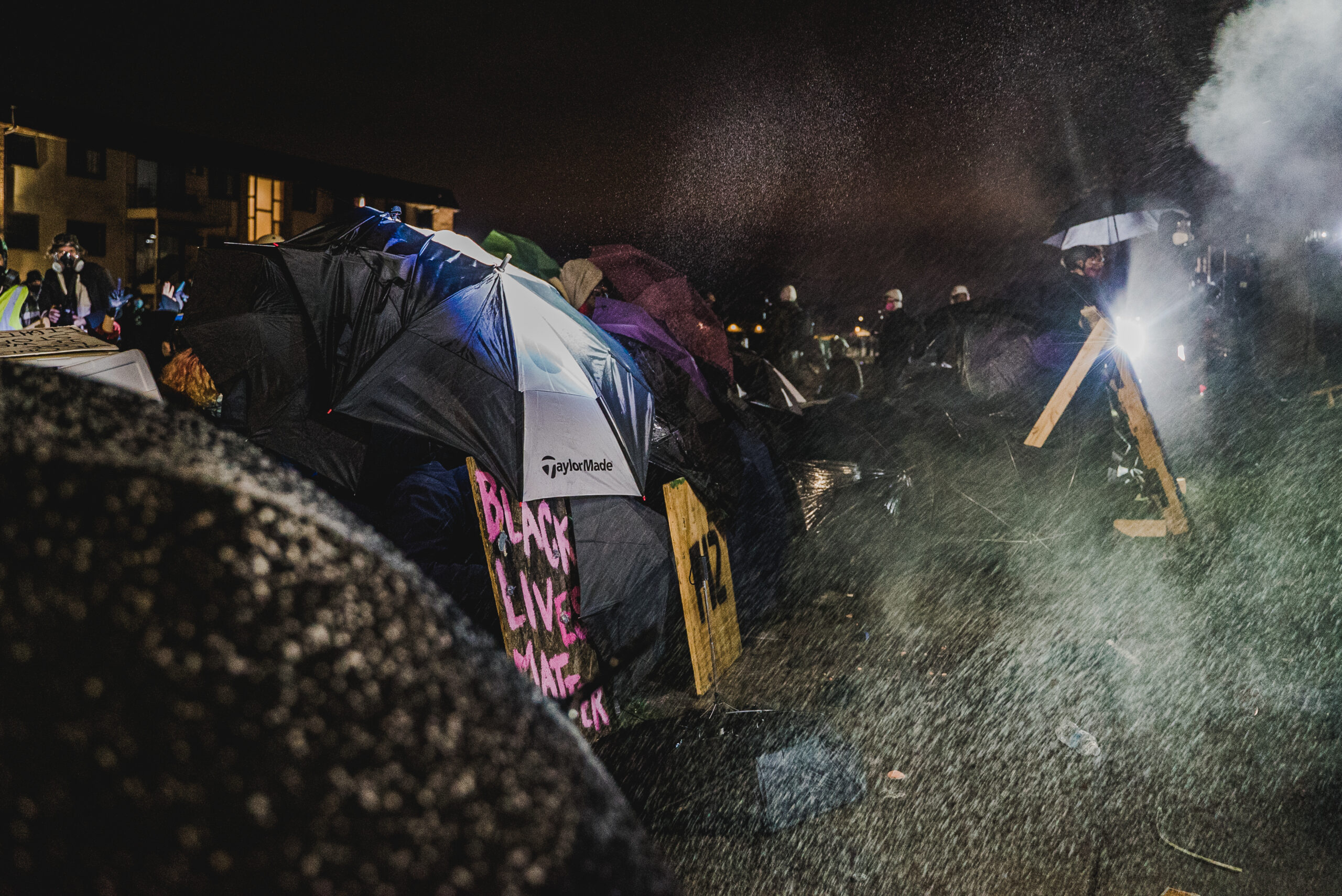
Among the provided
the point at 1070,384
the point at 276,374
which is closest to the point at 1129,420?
the point at 1070,384

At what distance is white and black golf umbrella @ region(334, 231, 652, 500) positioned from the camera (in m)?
3.99

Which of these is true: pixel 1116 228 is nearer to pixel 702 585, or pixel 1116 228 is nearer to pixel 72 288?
pixel 702 585

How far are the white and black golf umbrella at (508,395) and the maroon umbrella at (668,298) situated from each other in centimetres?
166

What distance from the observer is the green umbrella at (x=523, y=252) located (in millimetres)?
6191

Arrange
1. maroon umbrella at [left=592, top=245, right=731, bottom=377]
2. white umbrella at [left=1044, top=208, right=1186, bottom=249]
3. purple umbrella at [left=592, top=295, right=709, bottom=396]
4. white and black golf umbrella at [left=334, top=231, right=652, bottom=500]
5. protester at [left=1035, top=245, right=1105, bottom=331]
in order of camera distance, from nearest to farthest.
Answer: white and black golf umbrella at [left=334, top=231, right=652, bottom=500], purple umbrella at [left=592, top=295, right=709, bottom=396], maroon umbrella at [left=592, top=245, right=731, bottom=377], protester at [left=1035, top=245, right=1105, bottom=331], white umbrella at [left=1044, top=208, right=1186, bottom=249]

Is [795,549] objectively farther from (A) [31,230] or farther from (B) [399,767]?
Result: (A) [31,230]

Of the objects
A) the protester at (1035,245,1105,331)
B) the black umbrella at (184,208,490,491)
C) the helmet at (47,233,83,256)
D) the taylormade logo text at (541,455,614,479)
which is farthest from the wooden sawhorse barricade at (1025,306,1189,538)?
the helmet at (47,233,83,256)

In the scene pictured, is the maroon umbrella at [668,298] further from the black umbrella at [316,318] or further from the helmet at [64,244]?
the helmet at [64,244]

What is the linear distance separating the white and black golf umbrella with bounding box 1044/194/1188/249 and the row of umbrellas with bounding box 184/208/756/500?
618 centimetres

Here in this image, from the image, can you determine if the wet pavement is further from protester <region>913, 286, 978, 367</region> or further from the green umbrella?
the green umbrella

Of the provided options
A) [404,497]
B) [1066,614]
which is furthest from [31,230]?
[1066,614]

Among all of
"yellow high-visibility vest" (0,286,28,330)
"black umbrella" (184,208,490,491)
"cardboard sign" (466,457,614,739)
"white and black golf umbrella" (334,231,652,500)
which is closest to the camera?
"cardboard sign" (466,457,614,739)

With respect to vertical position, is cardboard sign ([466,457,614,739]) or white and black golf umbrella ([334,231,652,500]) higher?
white and black golf umbrella ([334,231,652,500])

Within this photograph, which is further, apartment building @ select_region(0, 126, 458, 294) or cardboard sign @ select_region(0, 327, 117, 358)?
apartment building @ select_region(0, 126, 458, 294)
